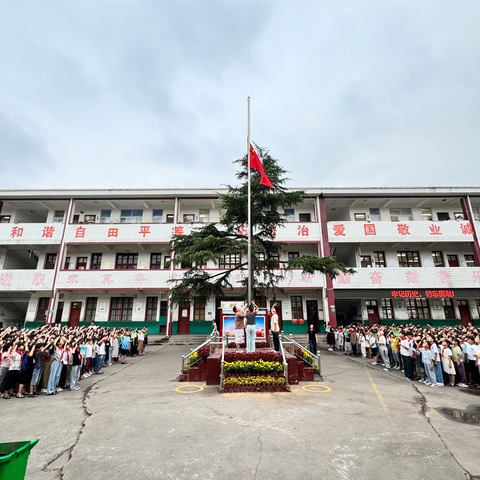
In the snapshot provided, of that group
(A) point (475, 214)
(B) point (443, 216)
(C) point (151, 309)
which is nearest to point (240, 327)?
(C) point (151, 309)

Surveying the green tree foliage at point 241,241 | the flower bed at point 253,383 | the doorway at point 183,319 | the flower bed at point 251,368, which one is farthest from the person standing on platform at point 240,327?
the doorway at point 183,319

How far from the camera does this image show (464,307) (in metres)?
24.8

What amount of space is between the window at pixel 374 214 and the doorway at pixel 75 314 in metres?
26.7

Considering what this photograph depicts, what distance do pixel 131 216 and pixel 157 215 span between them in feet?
7.96

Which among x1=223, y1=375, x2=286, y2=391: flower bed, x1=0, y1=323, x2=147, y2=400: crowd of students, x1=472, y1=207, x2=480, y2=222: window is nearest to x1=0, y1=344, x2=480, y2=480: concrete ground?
x1=223, y1=375, x2=286, y2=391: flower bed

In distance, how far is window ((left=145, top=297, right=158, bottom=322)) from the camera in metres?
24.9

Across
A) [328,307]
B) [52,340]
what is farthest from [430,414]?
[328,307]

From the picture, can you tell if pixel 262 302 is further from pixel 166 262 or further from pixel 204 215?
pixel 166 262

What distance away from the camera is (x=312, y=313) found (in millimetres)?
24906

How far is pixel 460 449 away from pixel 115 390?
28.8ft

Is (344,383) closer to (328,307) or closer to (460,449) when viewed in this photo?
(460,449)

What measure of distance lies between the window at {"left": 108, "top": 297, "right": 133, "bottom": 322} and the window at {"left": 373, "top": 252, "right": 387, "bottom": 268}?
2123 cm

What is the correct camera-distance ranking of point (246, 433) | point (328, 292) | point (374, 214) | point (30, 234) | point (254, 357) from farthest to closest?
point (374, 214) → point (30, 234) → point (328, 292) → point (254, 357) → point (246, 433)

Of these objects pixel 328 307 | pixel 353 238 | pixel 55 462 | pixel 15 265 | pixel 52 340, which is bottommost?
pixel 55 462
